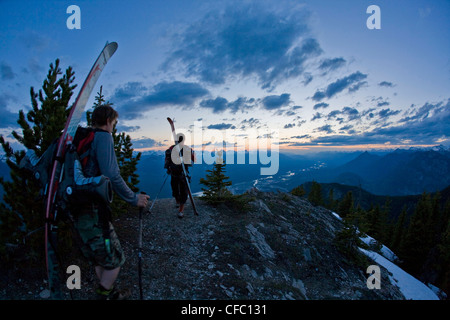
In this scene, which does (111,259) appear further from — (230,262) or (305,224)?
(305,224)

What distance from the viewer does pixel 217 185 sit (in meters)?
12.0

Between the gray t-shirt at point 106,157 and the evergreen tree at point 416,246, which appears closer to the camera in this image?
the gray t-shirt at point 106,157

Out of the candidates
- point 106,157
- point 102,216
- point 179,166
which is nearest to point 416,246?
point 179,166

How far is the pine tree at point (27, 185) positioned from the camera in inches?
193

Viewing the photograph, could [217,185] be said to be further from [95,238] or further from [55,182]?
[55,182]

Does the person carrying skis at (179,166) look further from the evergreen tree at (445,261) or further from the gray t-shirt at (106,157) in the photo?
the evergreen tree at (445,261)

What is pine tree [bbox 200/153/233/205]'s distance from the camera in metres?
11.7

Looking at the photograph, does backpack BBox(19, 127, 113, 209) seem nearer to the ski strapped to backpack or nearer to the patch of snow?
the ski strapped to backpack

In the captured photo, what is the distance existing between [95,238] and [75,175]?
1130 millimetres

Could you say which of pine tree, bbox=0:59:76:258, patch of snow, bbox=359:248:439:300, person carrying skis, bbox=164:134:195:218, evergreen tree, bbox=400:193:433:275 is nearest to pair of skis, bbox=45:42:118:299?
pine tree, bbox=0:59:76:258

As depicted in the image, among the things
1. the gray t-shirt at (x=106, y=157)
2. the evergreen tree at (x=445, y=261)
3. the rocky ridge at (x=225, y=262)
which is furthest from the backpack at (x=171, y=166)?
the evergreen tree at (x=445, y=261)

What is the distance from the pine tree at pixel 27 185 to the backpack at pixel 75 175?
184 cm
